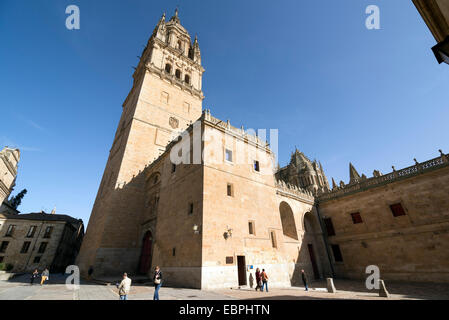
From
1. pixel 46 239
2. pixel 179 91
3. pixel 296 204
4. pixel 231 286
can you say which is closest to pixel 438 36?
pixel 231 286

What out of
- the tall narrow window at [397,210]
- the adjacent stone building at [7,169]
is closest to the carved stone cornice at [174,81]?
the adjacent stone building at [7,169]

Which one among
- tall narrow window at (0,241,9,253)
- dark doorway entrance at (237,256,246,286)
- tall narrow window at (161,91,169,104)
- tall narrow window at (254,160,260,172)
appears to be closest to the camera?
dark doorway entrance at (237,256,246,286)

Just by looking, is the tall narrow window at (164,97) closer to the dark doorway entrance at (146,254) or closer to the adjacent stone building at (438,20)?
the dark doorway entrance at (146,254)

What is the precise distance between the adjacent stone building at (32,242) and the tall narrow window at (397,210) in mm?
45647

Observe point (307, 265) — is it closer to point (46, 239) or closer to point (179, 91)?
point (179, 91)

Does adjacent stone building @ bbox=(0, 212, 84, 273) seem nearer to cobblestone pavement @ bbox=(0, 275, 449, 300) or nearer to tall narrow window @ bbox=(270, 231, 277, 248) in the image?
cobblestone pavement @ bbox=(0, 275, 449, 300)

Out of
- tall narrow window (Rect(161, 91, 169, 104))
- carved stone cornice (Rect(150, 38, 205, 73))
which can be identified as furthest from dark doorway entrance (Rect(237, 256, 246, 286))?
carved stone cornice (Rect(150, 38, 205, 73))

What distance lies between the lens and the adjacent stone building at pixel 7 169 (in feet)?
99.2

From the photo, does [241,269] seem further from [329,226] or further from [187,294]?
[329,226]

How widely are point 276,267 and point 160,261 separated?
8.84 metres

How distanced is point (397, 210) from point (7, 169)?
54.5m

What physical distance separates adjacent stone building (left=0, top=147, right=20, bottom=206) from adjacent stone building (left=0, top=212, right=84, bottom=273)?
4395 millimetres

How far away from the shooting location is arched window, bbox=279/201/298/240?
2130cm

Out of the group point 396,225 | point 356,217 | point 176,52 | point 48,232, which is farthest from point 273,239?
point 48,232
